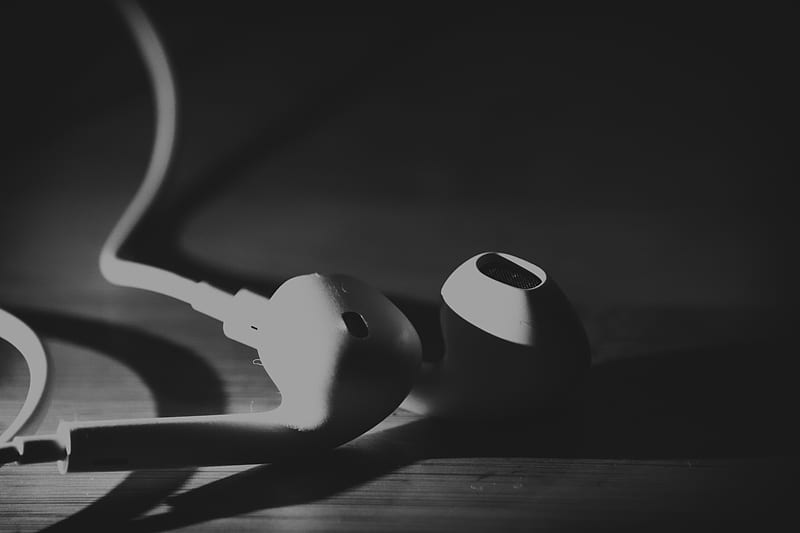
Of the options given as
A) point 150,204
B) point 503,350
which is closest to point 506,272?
point 503,350

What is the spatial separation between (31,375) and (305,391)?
187 mm

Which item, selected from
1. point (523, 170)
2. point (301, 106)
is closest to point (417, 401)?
point (523, 170)

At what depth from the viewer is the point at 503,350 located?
0.61 meters

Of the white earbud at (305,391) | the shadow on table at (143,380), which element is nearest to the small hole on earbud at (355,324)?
the white earbud at (305,391)

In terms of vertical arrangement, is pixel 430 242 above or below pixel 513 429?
above

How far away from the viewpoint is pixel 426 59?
1.39 meters

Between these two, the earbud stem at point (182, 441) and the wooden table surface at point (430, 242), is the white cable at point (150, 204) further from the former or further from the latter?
the earbud stem at point (182, 441)

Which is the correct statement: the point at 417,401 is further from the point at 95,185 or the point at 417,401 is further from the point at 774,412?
the point at 95,185

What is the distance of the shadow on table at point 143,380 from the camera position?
53 cm

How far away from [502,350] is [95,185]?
0.68 meters

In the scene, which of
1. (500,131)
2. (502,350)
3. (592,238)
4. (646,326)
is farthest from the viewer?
(500,131)

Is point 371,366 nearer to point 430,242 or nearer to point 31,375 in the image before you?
point 31,375

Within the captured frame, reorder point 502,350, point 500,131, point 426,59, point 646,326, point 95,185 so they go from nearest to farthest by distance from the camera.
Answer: point 502,350 → point 646,326 → point 95,185 → point 500,131 → point 426,59

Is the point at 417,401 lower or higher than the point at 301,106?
lower
